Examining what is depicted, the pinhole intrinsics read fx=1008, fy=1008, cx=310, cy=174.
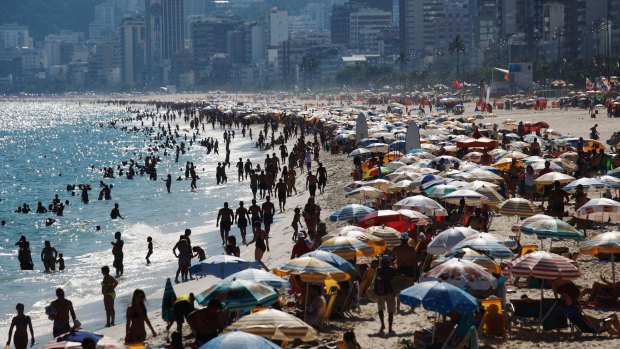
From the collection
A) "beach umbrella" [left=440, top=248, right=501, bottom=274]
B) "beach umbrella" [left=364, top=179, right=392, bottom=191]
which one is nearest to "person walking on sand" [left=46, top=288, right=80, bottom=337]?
"beach umbrella" [left=440, top=248, right=501, bottom=274]

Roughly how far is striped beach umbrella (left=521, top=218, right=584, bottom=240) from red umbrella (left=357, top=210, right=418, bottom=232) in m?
3.00

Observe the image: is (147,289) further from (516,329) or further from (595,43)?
(595,43)

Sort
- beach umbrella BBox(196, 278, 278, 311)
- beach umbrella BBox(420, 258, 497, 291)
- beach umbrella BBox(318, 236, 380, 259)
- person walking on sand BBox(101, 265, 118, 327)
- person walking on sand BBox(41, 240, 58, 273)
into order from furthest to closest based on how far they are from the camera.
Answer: person walking on sand BBox(41, 240, 58, 273)
person walking on sand BBox(101, 265, 118, 327)
beach umbrella BBox(318, 236, 380, 259)
beach umbrella BBox(420, 258, 497, 291)
beach umbrella BBox(196, 278, 278, 311)

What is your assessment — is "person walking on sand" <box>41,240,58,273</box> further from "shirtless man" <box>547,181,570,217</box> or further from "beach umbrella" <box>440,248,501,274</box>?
"beach umbrella" <box>440,248,501,274</box>

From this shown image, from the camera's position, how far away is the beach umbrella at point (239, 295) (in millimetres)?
12429

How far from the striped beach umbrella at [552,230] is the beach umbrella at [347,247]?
264cm

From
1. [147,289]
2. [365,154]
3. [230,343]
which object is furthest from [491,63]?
[230,343]

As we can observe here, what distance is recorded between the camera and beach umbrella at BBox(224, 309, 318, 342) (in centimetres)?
1100

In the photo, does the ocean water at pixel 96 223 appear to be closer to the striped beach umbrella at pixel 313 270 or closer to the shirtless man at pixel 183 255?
the shirtless man at pixel 183 255

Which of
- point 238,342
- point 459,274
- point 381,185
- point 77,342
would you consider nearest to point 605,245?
point 459,274

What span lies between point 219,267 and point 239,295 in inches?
96.9

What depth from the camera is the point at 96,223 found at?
1384 inches

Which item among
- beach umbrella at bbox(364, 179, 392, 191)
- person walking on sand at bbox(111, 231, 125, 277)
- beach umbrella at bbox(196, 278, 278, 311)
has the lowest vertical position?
person walking on sand at bbox(111, 231, 125, 277)

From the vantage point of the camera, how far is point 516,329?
44.5 ft
